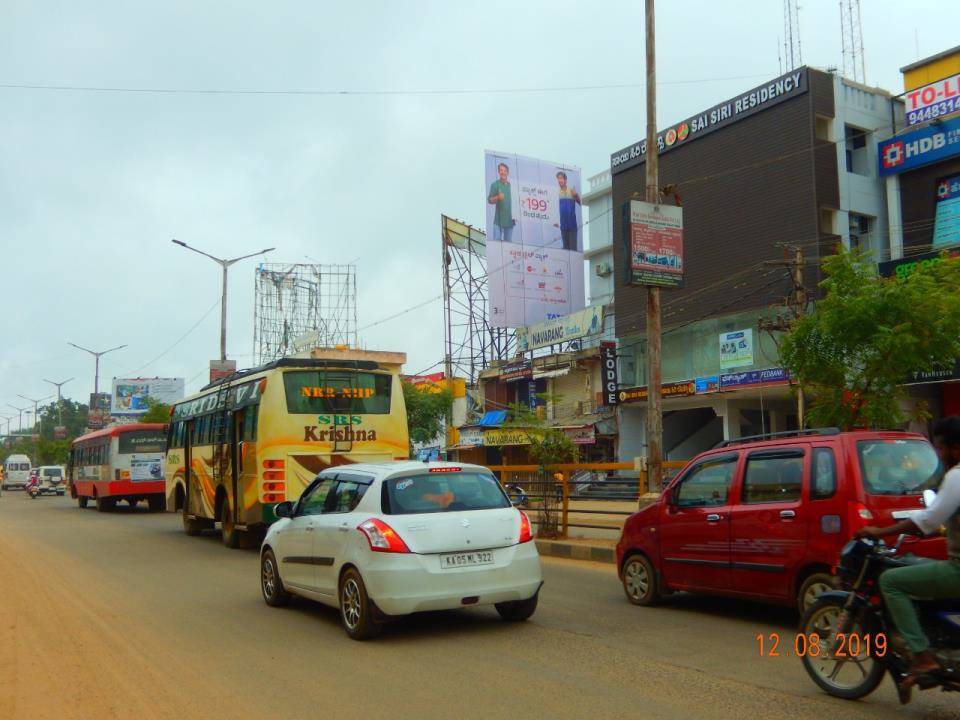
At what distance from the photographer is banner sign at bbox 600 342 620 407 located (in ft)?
127

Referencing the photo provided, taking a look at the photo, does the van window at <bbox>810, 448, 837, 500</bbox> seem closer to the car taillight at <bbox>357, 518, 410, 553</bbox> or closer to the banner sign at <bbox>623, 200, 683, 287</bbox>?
the car taillight at <bbox>357, 518, 410, 553</bbox>

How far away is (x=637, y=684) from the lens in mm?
6332

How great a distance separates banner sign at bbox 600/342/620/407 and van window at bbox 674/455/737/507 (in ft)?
96.9

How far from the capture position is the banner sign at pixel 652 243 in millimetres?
14727

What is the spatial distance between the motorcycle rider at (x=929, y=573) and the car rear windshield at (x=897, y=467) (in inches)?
87.5

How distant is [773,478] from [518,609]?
107 inches

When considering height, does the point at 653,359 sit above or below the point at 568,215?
below

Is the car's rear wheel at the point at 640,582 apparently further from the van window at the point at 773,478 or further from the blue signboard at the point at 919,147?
the blue signboard at the point at 919,147

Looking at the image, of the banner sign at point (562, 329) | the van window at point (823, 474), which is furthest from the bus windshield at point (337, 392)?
the banner sign at point (562, 329)

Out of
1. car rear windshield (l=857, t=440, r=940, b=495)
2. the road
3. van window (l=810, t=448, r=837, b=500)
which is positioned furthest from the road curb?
car rear windshield (l=857, t=440, r=940, b=495)

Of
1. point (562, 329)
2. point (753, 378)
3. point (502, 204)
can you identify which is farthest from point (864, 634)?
point (502, 204)

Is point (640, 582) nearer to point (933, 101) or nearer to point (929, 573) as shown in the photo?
point (929, 573)

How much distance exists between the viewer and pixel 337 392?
16.3 m

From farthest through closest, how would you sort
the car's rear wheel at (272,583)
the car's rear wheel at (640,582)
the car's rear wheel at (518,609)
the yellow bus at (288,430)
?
1. the yellow bus at (288,430)
2. the car's rear wheel at (272,583)
3. the car's rear wheel at (640,582)
4. the car's rear wheel at (518,609)
